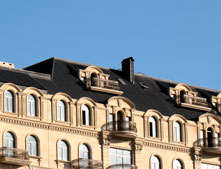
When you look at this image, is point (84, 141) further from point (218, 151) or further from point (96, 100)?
point (218, 151)

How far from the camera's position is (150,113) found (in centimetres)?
10988

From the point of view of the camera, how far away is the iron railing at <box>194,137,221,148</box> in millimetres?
112688

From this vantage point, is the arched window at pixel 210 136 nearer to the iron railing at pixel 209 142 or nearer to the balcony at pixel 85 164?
the iron railing at pixel 209 142

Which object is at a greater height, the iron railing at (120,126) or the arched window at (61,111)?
the arched window at (61,111)

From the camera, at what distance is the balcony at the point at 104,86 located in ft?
354

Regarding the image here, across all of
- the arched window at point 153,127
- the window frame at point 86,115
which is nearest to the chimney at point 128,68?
the arched window at point 153,127

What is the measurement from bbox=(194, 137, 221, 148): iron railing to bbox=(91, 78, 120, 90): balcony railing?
28.9 feet

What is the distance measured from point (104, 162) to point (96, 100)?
5170mm

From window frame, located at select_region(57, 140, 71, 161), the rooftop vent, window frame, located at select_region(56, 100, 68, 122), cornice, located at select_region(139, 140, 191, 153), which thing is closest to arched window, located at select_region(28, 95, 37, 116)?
window frame, located at select_region(56, 100, 68, 122)

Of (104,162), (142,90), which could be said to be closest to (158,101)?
(142,90)

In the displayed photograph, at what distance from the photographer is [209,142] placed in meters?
113

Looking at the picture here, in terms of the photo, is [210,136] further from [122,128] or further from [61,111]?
[61,111]

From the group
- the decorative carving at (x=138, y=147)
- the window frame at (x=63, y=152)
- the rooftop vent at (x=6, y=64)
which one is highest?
the rooftop vent at (x=6, y=64)

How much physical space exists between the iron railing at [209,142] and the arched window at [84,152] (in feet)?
38.5
